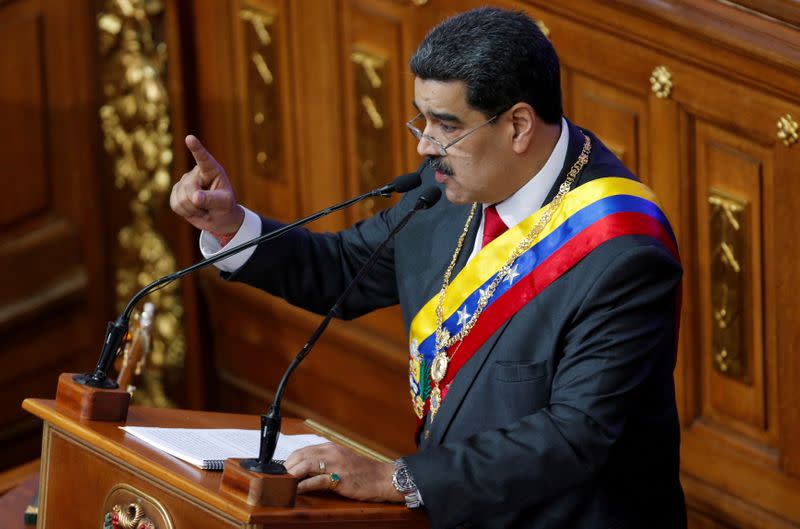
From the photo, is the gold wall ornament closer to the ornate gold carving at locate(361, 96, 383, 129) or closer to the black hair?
the ornate gold carving at locate(361, 96, 383, 129)

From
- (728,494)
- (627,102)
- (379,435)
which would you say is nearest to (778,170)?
(627,102)

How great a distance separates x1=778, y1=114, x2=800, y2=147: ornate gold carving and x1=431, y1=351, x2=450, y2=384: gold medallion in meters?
0.98

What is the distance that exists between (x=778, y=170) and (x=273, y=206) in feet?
6.12

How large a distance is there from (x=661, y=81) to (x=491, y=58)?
3.43ft

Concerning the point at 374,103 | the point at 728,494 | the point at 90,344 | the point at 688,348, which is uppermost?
the point at 374,103

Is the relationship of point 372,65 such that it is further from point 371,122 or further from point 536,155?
point 536,155

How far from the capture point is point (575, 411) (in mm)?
2500

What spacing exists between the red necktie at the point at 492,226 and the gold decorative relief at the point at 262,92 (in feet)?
6.61

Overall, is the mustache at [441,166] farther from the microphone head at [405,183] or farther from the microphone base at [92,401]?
the microphone base at [92,401]

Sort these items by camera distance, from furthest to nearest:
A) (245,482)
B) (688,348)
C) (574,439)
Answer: (688,348) < (574,439) < (245,482)

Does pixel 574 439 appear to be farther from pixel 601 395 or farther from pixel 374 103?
pixel 374 103

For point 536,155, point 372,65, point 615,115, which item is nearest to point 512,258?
point 536,155

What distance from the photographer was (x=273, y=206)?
4.82 metres

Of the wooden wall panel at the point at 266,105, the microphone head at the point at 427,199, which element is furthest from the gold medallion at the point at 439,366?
the wooden wall panel at the point at 266,105
